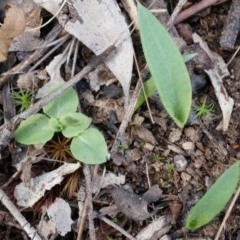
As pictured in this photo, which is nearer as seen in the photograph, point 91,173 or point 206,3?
point 91,173

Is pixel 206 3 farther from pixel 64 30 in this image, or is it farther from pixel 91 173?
pixel 91 173

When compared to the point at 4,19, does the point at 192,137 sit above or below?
below

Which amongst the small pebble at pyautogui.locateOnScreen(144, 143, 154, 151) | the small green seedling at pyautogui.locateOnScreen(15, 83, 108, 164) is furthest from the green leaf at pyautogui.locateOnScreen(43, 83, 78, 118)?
the small pebble at pyautogui.locateOnScreen(144, 143, 154, 151)

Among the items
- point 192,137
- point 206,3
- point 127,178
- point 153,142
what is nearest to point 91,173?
point 127,178

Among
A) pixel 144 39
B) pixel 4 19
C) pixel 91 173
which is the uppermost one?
pixel 4 19

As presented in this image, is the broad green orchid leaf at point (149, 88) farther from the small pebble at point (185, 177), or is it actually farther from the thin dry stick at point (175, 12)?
the small pebble at point (185, 177)

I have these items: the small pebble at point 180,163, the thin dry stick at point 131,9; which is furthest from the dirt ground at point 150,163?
the thin dry stick at point 131,9

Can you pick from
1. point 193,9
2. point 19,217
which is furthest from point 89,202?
point 193,9
